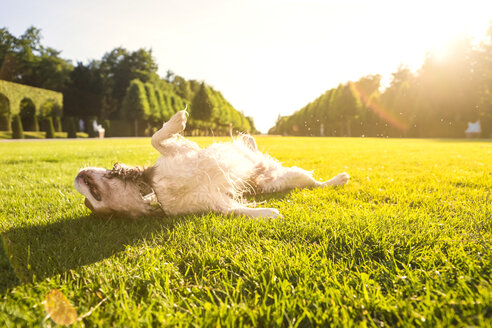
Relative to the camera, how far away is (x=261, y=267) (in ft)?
5.50

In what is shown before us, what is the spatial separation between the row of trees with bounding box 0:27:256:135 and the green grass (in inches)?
1233

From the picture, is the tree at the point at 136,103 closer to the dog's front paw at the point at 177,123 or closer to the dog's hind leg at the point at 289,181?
the dog's hind leg at the point at 289,181

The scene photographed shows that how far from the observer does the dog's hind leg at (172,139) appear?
257 centimetres

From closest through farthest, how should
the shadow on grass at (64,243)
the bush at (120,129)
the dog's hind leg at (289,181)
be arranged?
the shadow on grass at (64,243)
the dog's hind leg at (289,181)
the bush at (120,129)

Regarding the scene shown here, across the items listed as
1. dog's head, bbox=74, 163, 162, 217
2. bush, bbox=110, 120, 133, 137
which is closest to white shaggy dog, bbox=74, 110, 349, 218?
dog's head, bbox=74, 163, 162, 217

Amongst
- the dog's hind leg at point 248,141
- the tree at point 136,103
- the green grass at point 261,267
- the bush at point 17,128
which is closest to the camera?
the green grass at point 261,267

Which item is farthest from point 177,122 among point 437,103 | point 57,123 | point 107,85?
point 107,85

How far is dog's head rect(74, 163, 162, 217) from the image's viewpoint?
7.68 feet

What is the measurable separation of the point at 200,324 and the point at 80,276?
0.86 m

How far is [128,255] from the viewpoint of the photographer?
1.87 metres

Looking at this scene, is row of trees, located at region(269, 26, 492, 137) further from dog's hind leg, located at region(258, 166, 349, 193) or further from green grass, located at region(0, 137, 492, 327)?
green grass, located at region(0, 137, 492, 327)

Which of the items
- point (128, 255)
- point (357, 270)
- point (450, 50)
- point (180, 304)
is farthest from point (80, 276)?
point (450, 50)

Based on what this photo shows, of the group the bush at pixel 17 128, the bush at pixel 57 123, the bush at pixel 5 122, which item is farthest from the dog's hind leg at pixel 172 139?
the bush at pixel 57 123

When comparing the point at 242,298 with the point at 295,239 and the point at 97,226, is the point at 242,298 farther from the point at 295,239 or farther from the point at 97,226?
the point at 97,226
